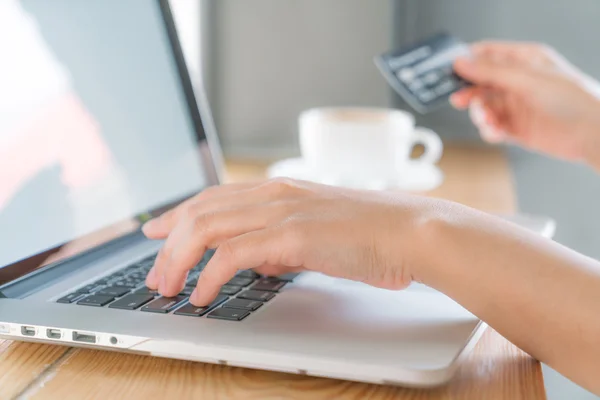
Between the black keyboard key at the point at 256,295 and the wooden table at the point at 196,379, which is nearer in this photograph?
the wooden table at the point at 196,379

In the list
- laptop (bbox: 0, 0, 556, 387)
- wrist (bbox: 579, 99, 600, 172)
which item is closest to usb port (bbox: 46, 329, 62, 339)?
laptop (bbox: 0, 0, 556, 387)

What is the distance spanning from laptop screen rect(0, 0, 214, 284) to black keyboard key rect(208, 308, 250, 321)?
0.16m

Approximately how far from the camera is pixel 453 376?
0.43 metres

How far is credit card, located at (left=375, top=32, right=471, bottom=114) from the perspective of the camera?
1.03 m

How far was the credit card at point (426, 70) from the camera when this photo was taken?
1.03 metres

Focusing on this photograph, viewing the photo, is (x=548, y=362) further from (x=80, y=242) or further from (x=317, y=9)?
(x=317, y=9)

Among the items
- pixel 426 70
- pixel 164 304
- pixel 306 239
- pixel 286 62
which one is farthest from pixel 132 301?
pixel 286 62

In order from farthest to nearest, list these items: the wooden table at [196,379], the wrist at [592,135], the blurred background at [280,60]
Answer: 1. the blurred background at [280,60]
2. the wrist at [592,135]
3. the wooden table at [196,379]

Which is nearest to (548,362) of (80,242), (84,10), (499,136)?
(80,242)

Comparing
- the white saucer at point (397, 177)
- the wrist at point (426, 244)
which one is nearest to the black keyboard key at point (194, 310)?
the wrist at point (426, 244)

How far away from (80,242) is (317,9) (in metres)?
0.77

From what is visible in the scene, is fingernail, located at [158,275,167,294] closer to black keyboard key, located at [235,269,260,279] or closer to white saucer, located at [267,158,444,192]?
black keyboard key, located at [235,269,260,279]

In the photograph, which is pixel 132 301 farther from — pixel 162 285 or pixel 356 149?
pixel 356 149

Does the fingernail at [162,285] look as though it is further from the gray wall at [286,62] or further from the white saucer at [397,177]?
the gray wall at [286,62]
